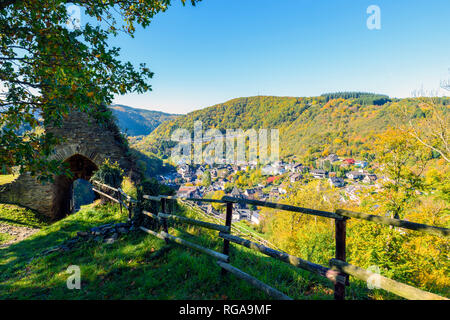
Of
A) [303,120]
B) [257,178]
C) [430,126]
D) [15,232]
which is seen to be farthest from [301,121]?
[15,232]

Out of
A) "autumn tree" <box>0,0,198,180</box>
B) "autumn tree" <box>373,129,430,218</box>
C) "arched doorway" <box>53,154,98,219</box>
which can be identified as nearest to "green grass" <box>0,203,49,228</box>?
"arched doorway" <box>53,154,98,219</box>

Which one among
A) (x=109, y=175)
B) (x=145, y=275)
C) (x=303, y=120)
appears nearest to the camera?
(x=145, y=275)

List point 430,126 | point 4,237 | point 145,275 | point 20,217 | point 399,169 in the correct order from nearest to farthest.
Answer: point 145,275 < point 4,237 < point 20,217 < point 399,169 < point 430,126

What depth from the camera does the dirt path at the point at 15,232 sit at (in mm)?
7121

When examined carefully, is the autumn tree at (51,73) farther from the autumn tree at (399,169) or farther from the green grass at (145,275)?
the autumn tree at (399,169)

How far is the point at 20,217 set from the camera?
920 cm

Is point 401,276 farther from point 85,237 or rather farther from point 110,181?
point 110,181

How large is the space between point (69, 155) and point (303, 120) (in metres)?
145

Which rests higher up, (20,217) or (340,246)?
(340,246)

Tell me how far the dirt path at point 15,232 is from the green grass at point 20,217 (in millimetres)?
405

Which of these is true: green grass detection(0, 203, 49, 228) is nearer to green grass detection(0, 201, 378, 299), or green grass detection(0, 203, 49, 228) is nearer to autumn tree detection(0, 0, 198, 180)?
green grass detection(0, 201, 378, 299)

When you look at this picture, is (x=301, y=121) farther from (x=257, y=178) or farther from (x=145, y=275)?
(x=145, y=275)

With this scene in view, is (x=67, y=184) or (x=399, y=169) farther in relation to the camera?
(x=67, y=184)

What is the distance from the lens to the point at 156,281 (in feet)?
11.3
